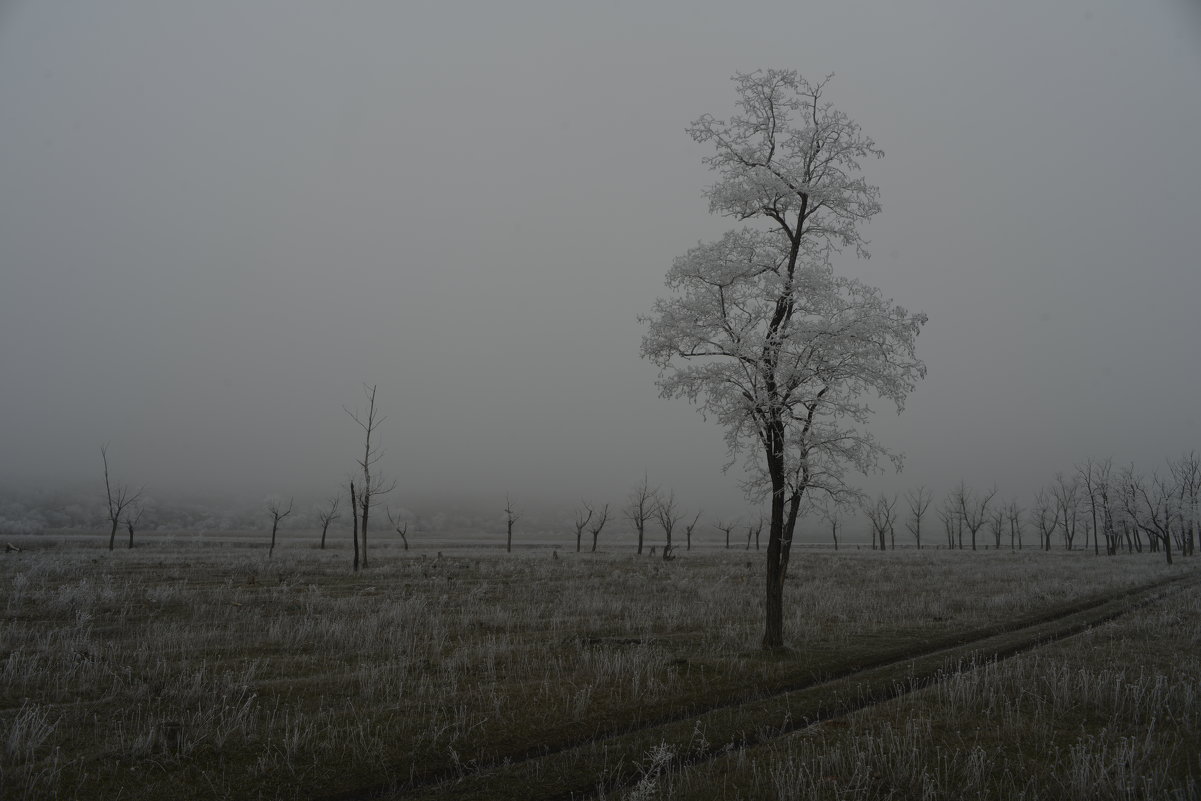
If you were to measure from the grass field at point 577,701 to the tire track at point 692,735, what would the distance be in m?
0.04

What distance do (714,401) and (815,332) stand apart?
2.55m

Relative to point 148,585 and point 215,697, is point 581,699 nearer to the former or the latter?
point 215,697

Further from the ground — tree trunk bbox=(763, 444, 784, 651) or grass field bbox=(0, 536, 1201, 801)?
tree trunk bbox=(763, 444, 784, 651)

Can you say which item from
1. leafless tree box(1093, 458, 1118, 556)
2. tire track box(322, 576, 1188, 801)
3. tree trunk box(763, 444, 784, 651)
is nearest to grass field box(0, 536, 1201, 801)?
tire track box(322, 576, 1188, 801)

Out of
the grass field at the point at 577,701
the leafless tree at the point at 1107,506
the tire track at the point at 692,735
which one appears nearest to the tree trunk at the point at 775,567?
the grass field at the point at 577,701

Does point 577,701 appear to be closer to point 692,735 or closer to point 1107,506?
point 692,735

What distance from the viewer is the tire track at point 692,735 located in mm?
6594

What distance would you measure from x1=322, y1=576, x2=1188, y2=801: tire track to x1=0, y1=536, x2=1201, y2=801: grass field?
4cm

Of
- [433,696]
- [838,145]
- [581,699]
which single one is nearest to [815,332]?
[838,145]

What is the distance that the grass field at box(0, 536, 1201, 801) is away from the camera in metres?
6.57

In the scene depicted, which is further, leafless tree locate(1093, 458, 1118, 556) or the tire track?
leafless tree locate(1093, 458, 1118, 556)

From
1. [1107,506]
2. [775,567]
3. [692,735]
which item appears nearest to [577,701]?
[692,735]

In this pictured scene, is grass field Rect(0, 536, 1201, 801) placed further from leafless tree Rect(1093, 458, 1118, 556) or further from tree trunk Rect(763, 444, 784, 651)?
leafless tree Rect(1093, 458, 1118, 556)

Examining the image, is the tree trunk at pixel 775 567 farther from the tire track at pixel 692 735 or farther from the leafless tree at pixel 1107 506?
the leafless tree at pixel 1107 506
